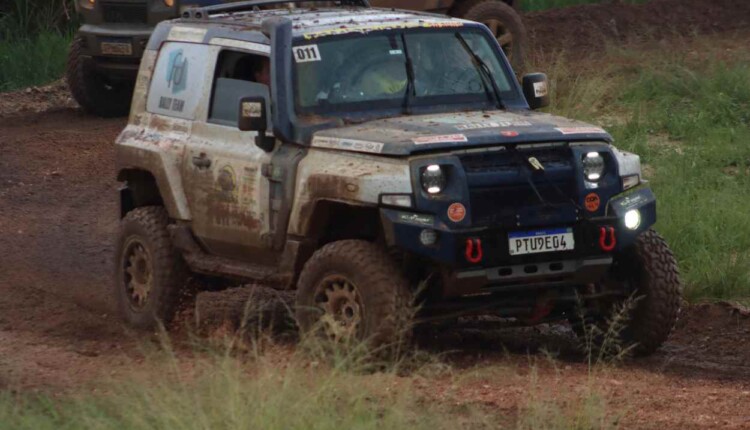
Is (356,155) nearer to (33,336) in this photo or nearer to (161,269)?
(161,269)

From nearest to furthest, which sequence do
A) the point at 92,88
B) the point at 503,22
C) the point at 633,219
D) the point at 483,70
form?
1. the point at 633,219
2. the point at 483,70
3. the point at 92,88
4. the point at 503,22

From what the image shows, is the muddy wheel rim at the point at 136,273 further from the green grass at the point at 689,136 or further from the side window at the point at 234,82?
the green grass at the point at 689,136

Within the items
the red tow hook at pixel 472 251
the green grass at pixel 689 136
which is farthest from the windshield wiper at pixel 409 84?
the green grass at pixel 689 136

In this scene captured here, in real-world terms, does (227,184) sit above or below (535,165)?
below

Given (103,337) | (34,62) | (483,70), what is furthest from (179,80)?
(34,62)

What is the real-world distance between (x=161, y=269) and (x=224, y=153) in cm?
87

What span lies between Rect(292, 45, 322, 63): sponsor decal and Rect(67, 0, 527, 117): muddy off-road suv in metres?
6.04

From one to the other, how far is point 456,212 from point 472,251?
0.19 meters

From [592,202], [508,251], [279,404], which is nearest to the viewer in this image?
[279,404]

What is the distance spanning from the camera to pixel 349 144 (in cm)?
769

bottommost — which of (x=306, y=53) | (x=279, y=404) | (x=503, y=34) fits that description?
(x=503, y=34)

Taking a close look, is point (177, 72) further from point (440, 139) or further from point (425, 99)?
point (440, 139)

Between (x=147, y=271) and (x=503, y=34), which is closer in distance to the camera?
(x=147, y=271)

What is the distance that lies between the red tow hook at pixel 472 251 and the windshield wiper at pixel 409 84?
112 centimetres
